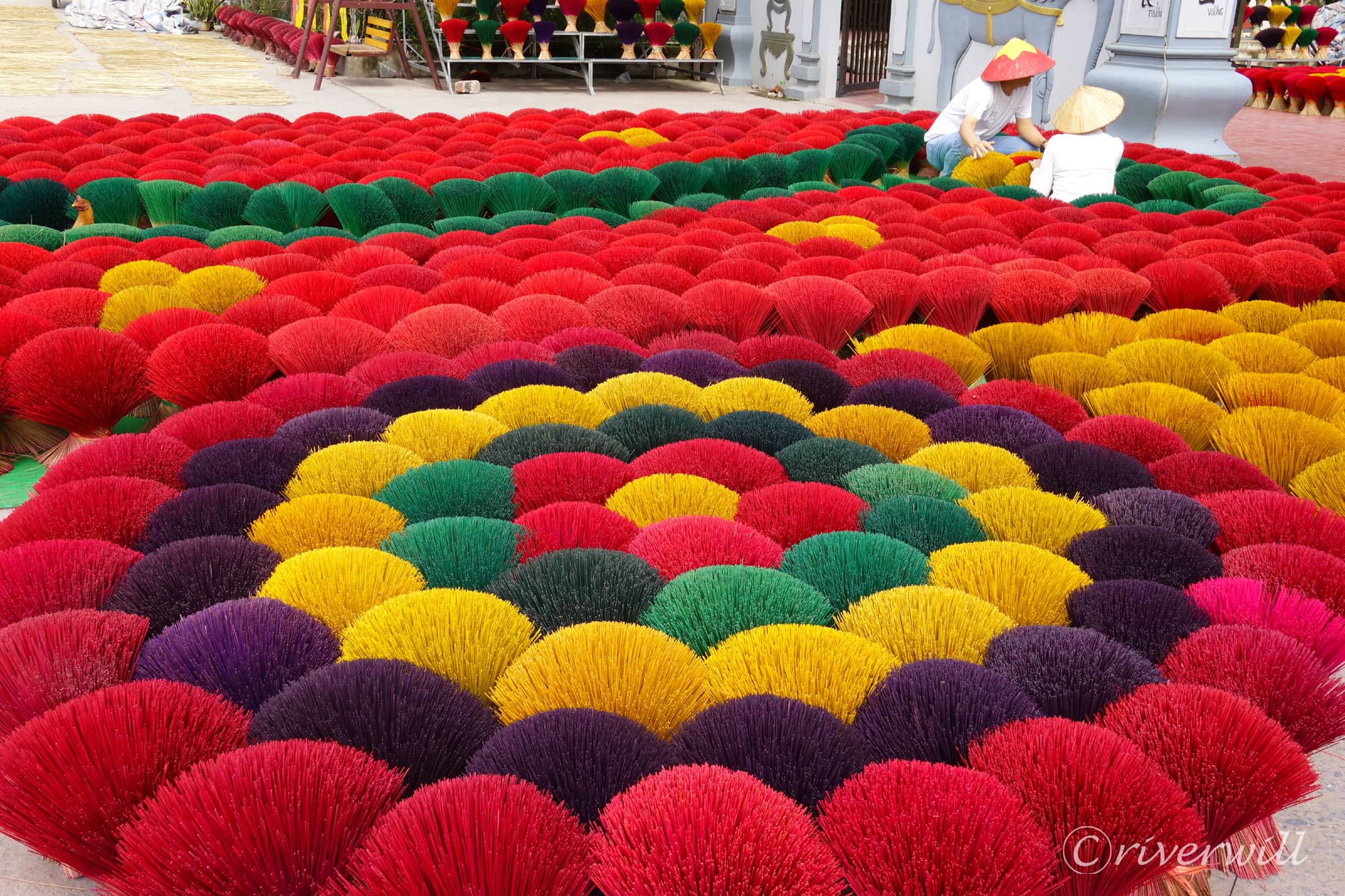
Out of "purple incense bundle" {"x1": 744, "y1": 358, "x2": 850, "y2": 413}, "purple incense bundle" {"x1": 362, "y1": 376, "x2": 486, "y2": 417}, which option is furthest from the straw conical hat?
"purple incense bundle" {"x1": 362, "y1": 376, "x2": 486, "y2": 417}

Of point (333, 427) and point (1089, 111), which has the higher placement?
point (1089, 111)

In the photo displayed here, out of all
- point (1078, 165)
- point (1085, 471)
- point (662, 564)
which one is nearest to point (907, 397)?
point (1085, 471)

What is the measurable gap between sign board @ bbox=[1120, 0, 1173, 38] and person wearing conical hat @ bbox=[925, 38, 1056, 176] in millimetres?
1238

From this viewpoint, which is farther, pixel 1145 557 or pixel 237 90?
pixel 237 90

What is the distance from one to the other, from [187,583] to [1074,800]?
81 centimetres

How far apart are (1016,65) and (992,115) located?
0.24 metres

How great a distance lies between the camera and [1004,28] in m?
6.52

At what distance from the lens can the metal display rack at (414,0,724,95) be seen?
28.5ft

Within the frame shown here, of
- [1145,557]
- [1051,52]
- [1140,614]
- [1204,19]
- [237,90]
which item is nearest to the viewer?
[1140,614]

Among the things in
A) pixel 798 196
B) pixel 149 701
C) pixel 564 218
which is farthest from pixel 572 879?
pixel 798 196

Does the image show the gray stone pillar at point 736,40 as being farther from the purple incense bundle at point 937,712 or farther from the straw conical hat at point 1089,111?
the purple incense bundle at point 937,712

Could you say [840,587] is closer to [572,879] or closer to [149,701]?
[572,879]

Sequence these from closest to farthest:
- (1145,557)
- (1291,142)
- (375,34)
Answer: (1145,557), (1291,142), (375,34)

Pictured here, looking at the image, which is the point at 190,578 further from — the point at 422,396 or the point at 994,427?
the point at 994,427
